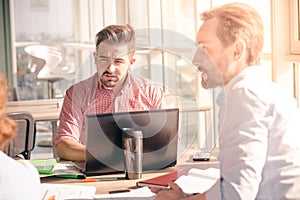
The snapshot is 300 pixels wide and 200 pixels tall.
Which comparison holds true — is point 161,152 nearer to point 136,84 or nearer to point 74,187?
point 74,187

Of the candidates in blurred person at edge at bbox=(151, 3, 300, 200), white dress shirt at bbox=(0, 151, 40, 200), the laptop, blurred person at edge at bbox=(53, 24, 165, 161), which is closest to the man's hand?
blurred person at edge at bbox=(151, 3, 300, 200)

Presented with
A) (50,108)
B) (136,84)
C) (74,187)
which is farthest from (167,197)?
(50,108)

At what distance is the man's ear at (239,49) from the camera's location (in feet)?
5.56

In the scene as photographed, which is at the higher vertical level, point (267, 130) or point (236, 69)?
point (236, 69)

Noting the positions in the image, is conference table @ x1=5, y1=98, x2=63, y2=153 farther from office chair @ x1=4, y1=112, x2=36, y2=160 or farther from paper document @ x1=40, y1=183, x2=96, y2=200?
paper document @ x1=40, y1=183, x2=96, y2=200

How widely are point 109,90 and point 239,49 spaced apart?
1265mm

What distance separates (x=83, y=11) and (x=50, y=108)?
9.67ft

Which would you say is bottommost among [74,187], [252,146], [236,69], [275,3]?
[74,187]

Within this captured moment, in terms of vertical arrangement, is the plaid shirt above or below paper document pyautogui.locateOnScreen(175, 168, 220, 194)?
above

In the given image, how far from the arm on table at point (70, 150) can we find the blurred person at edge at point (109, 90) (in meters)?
0.03

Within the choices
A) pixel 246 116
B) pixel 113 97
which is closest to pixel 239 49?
pixel 246 116

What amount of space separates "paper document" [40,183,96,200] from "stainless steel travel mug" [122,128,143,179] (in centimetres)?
17

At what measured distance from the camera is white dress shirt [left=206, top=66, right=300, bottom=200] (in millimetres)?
1443

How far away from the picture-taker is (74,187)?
2.01 meters
